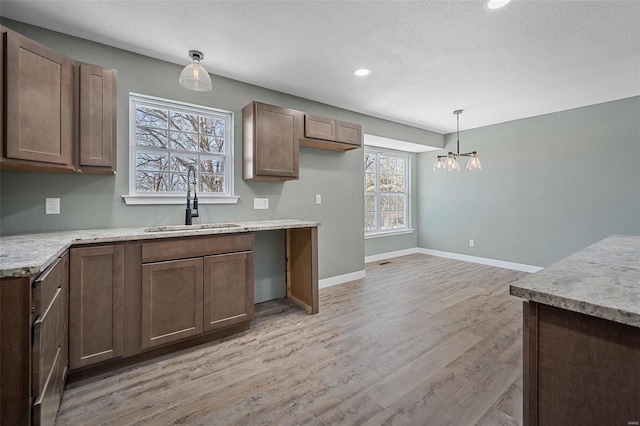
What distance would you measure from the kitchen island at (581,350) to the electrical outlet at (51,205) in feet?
9.82

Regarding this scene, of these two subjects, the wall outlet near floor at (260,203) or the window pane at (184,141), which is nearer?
the window pane at (184,141)

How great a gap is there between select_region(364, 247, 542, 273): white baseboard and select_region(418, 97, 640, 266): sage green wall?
78 millimetres

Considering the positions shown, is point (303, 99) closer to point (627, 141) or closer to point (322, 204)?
point (322, 204)

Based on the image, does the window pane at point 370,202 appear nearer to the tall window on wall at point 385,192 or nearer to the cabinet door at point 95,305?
the tall window on wall at point 385,192

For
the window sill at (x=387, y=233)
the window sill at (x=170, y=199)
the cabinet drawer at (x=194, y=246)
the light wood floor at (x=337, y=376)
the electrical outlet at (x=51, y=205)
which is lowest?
the light wood floor at (x=337, y=376)

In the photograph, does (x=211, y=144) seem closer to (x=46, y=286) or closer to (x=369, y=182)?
(x=46, y=286)

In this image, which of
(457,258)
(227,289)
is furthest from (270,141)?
(457,258)

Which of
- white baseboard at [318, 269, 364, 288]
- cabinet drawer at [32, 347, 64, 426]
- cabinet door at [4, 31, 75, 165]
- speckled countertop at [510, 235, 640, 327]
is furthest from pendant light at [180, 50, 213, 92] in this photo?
white baseboard at [318, 269, 364, 288]

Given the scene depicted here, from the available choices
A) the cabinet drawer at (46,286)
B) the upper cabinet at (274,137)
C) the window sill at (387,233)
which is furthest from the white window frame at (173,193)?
the window sill at (387,233)

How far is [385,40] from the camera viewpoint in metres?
2.37

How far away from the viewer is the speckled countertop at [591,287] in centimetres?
69

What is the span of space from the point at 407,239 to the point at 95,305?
5.34 meters

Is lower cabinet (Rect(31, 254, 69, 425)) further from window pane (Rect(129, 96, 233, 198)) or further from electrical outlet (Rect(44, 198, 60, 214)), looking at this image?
window pane (Rect(129, 96, 233, 198))

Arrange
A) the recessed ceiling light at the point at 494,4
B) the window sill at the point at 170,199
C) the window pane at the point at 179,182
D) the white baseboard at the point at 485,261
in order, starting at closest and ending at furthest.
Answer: the recessed ceiling light at the point at 494,4
the window sill at the point at 170,199
the window pane at the point at 179,182
the white baseboard at the point at 485,261
